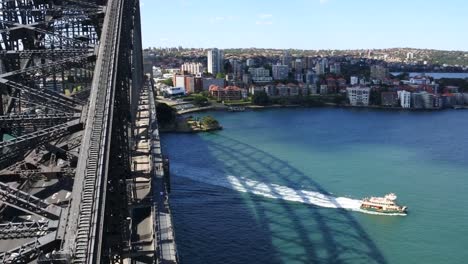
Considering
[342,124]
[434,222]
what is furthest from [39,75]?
[342,124]

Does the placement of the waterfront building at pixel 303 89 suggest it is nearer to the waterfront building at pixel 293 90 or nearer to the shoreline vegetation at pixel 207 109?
the waterfront building at pixel 293 90

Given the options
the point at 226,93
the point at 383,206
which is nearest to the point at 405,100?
the point at 226,93

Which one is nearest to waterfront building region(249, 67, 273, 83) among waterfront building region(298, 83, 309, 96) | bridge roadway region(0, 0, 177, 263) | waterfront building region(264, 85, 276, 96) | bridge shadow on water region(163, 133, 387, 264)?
waterfront building region(298, 83, 309, 96)

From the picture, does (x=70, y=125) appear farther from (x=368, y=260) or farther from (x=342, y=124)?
(x=342, y=124)

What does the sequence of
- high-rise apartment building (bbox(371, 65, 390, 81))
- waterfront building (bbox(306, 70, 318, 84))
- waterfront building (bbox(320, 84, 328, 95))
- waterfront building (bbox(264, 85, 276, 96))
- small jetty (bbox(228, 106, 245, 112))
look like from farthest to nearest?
1. high-rise apartment building (bbox(371, 65, 390, 81))
2. waterfront building (bbox(306, 70, 318, 84))
3. waterfront building (bbox(320, 84, 328, 95))
4. waterfront building (bbox(264, 85, 276, 96))
5. small jetty (bbox(228, 106, 245, 112))

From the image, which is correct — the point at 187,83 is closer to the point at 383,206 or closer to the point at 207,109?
the point at 207,109

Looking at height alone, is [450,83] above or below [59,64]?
below

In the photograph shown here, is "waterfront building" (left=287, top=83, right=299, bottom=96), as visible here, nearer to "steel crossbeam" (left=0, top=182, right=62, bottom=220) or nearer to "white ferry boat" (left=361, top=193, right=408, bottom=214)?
"white ferry boat" (left=361, top=193, right=408, bottom=214)
